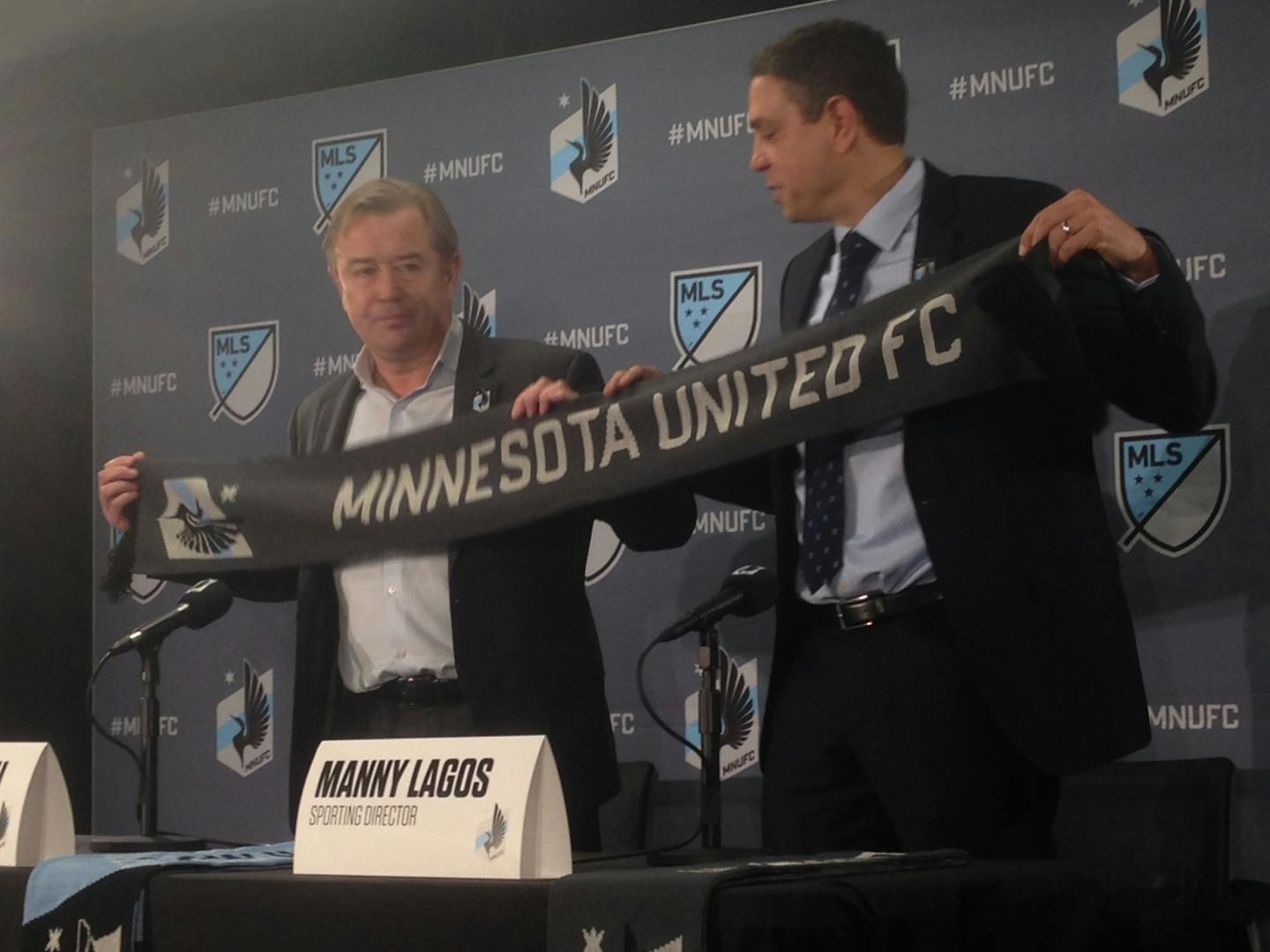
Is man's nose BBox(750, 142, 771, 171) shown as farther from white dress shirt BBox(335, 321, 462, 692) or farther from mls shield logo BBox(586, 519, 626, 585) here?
mls shield logo BBox(586, 519, 626, 585)

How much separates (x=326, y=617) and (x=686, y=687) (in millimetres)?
964

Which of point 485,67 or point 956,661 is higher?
point 485,67

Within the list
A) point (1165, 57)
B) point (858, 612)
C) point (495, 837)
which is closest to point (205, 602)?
point (858, 612)

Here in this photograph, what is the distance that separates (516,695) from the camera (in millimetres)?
3029

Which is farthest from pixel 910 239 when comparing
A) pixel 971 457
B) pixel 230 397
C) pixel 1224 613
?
pixel 230 397

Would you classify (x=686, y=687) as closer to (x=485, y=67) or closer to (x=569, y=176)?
(x=569, y=176)

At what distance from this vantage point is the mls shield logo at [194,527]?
11.3 ft

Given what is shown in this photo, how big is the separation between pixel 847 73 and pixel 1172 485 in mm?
1058

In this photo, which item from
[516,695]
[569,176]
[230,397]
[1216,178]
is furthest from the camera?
[230,397]

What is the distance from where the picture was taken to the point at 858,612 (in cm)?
244

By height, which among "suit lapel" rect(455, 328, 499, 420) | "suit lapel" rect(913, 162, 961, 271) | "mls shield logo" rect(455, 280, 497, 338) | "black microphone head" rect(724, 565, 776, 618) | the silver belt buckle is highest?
"mls shield logo" rect(455, 280, 497, 338)

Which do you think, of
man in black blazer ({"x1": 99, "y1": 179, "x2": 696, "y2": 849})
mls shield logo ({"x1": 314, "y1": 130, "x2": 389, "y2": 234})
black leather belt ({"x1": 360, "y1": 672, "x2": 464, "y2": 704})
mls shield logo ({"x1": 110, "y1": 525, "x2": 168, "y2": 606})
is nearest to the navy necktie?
man in black blazer ({"x1": 99, "y1": 179, "x2": 696, "y2": 849})

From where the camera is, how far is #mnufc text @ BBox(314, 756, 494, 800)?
1.80 m

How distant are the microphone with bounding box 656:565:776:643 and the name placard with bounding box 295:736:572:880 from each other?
96 cm
